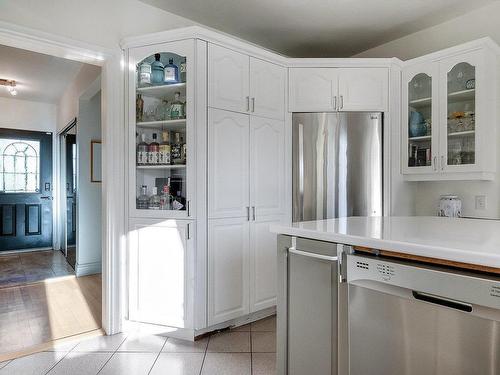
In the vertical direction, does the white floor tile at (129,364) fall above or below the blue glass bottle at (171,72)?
below

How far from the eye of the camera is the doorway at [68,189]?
5070 millimetres

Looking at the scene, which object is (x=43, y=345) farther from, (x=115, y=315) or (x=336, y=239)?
(x=336, y=239)

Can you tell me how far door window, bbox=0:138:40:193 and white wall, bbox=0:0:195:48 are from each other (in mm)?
4117

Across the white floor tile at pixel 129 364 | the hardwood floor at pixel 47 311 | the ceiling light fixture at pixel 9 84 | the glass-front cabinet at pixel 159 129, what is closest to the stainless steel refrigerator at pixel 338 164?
the glass-front cabinet at pixel 159 129

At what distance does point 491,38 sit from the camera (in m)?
2.72

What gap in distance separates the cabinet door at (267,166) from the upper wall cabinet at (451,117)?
110 cm

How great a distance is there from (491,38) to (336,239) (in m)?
2.56

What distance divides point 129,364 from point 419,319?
1804mm

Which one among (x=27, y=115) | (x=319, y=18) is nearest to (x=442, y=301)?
(x=319, y=18)

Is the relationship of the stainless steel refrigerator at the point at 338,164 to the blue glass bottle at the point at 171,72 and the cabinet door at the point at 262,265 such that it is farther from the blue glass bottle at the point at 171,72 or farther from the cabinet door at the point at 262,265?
the blue glass bottle at the point at 171,72

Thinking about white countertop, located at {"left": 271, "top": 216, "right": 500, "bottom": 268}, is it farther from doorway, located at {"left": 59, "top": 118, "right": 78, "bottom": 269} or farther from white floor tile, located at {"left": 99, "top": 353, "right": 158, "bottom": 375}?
doorway, located at {"left": 59, "top": 118, "right": 78, "bottom": 269}

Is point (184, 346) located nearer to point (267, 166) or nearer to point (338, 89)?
point (267, 166)

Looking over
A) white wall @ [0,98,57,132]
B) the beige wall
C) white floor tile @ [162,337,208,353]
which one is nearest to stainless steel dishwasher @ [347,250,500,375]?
white floor tile @ [162,337,208,353]

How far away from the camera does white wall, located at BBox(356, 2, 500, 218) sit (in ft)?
8.86
